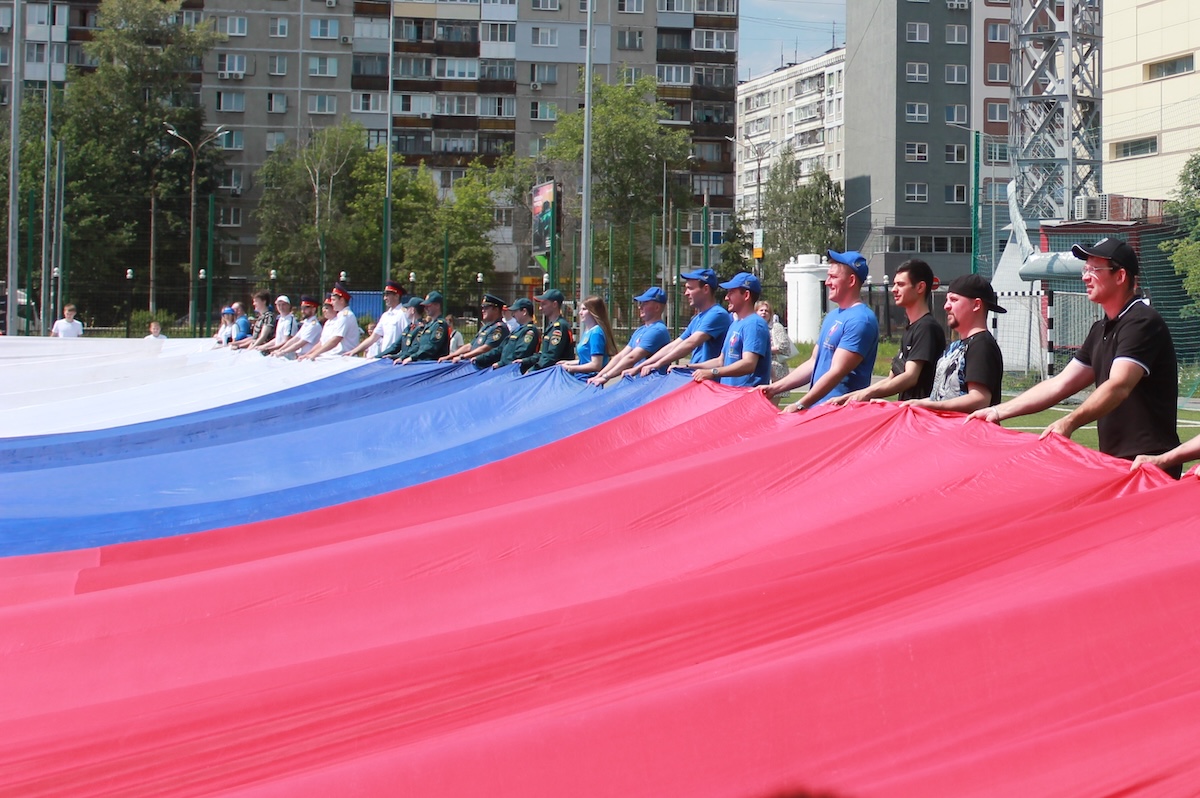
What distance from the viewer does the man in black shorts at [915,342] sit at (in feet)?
21.1

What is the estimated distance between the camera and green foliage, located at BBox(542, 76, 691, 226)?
219ft

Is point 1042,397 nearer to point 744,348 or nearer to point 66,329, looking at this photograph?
point 744,348

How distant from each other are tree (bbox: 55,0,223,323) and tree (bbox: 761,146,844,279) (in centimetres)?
3040

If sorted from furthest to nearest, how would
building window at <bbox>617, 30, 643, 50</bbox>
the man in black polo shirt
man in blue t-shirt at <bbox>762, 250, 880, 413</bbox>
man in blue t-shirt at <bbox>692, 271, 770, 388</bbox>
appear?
building window at <bbox>617, 30, 643, 50</bbox> → man in blue t-shirt at <bbox>692, 271, 770, 388</bbox> → man in blue t-shirt at <bbox>762, 250, 880, 413</bbox> → the man in black polo shirt

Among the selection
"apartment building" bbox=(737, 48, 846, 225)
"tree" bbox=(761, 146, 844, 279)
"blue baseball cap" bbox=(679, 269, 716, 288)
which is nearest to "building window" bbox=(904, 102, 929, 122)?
"tree" bbox=(761, 146, 844, 279)

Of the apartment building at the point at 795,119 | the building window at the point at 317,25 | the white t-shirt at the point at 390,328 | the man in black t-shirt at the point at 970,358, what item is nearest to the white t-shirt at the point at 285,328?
the white t-shirt at the point at 390,328

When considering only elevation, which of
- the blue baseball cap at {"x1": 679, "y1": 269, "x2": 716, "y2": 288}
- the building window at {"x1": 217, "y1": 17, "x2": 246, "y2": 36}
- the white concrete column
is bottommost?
the blue baseball cap at {"x1": 679, "y1": 269, "x2": 716, "y2": 288}

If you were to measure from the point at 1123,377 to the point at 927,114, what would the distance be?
7263 centimetres

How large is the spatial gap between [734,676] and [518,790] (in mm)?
510

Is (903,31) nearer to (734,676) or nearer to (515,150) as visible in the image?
(515,150)

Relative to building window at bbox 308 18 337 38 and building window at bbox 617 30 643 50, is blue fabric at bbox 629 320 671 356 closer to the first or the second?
building window at bbox 308 18 337 38

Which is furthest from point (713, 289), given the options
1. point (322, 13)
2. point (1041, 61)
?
point (322, 13)

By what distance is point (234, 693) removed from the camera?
10.9ft

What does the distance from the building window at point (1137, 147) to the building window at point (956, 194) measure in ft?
96.1
